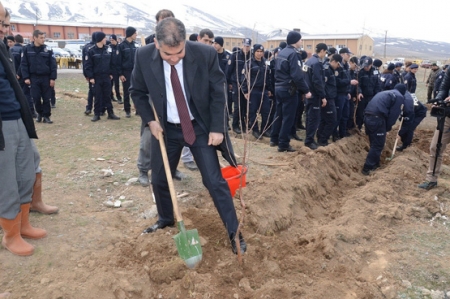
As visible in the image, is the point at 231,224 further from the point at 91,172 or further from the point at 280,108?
→ the point at 280,108

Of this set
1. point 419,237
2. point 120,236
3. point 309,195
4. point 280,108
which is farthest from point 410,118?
point 120,236

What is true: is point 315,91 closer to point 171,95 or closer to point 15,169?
point 171,95

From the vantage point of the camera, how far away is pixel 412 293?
2.85 metres

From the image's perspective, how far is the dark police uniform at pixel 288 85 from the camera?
6195 mm

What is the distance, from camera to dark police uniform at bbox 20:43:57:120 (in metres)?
7.47

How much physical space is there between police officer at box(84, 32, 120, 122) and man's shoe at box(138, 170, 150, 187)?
13.7 ft

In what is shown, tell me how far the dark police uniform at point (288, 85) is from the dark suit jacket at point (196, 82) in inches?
135

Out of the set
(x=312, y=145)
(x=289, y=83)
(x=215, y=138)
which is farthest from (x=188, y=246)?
(x=312, y=145)

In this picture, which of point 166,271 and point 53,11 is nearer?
point 166,271

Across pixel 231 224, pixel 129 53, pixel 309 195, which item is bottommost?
pixel 309 195

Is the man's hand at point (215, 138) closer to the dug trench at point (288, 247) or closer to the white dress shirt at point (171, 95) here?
the white dress shirt at point (171, 95)

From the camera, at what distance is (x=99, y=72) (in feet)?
26.1

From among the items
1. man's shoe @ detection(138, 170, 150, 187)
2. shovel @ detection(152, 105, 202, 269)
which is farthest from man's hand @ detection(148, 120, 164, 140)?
man's shoe @ detection(138, 170, 150, 187)

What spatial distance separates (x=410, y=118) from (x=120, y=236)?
643 cm
